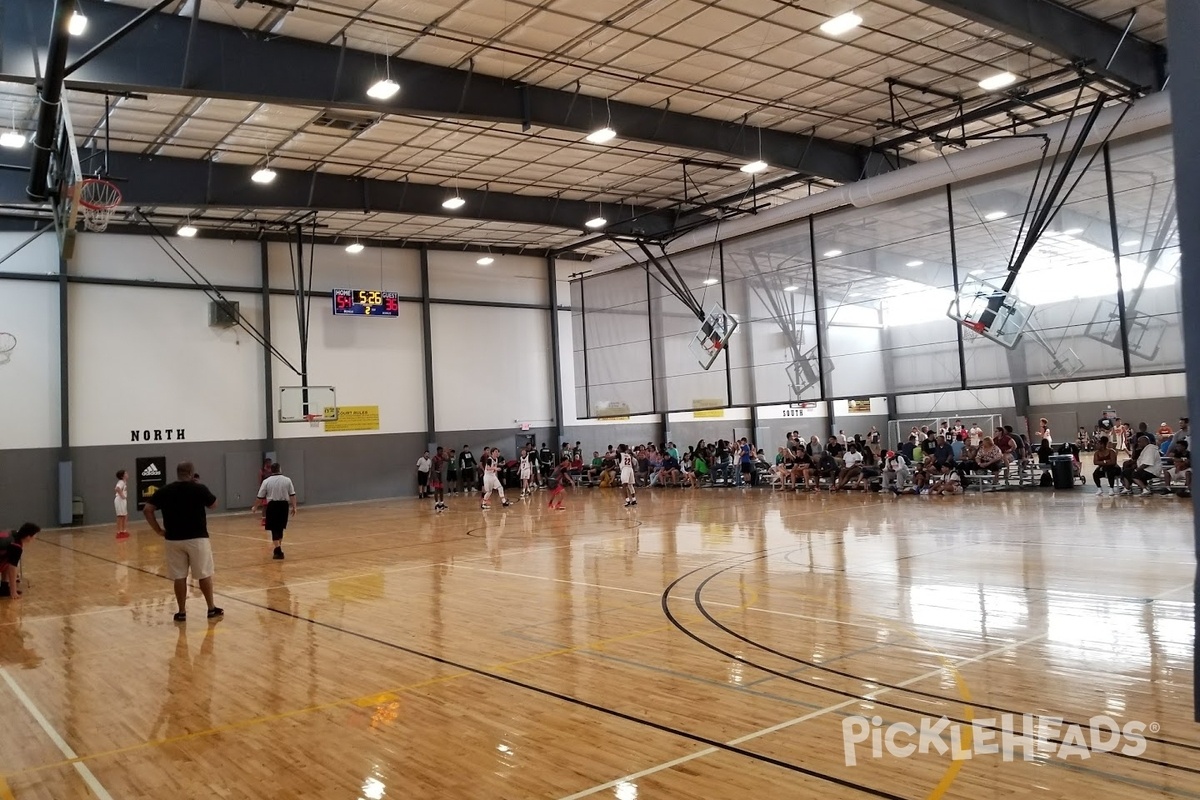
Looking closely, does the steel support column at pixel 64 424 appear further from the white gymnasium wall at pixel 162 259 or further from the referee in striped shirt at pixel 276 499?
the referee in striped shirt at pixel 276 499

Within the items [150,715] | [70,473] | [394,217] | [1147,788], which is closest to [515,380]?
[394,217]

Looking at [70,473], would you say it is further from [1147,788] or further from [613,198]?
[1147,788]

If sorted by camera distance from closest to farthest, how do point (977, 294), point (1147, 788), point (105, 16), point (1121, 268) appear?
point (1147, 788)
point (105, 16)
point (1121, 268)
point (977, 294)

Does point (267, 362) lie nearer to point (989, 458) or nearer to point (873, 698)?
point (989, 458)

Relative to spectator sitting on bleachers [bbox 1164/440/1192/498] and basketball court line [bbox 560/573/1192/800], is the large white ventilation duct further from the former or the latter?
basketball court line [bbox 560/573/1192/800]

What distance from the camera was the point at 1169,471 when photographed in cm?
1698

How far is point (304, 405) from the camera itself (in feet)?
89.0

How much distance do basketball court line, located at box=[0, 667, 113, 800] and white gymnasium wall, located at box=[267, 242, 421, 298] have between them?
68.3ft

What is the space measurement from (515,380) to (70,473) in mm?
14574

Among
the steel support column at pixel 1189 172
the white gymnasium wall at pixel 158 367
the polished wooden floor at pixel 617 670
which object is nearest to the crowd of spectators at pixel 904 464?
the polished wooden floor at pixel 617 670

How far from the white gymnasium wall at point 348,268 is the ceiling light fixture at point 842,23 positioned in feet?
57.7

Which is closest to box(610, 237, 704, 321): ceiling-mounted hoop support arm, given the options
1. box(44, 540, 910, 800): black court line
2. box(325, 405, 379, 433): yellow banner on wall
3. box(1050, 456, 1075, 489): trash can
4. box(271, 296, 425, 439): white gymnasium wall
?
box(271, 296, 425, 439): white gymnasium wall

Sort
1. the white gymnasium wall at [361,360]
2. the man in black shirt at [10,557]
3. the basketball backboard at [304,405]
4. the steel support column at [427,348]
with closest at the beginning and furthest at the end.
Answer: the man in black shirt at [10,557], the basketball backboard at [304,405], the white gymnasium wall at [361,360], the steel support column at [427,348]

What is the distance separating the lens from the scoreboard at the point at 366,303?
90.6ft
